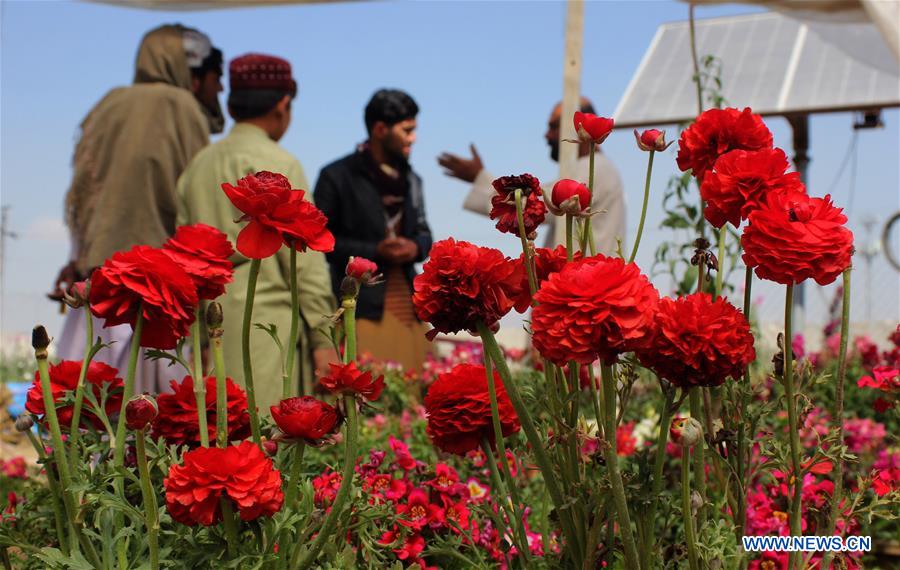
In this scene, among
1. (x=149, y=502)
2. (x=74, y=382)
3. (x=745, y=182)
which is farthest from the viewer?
(x=74, y=382)

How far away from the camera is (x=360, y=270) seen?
1.13m

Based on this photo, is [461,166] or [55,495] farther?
[461,166]

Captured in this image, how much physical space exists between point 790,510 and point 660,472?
0.84ft

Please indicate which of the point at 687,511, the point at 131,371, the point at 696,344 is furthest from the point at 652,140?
the point at 131,371

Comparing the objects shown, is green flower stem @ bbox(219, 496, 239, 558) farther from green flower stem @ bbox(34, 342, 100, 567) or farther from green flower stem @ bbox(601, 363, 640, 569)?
green flower stem @ bbox(601, 363, 640, 569)

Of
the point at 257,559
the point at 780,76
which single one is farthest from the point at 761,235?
the point at 780,76

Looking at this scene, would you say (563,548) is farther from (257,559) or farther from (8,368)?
(8,368)

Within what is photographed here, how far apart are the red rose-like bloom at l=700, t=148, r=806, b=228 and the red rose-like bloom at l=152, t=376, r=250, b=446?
2.09ft

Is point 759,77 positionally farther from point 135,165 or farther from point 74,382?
point 74,382

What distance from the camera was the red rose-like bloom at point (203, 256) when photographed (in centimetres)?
114

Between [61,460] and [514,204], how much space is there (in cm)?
59

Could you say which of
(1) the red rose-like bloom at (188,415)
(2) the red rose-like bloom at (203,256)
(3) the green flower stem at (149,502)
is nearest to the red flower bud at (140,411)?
(3) the green flower stem at (149,502)

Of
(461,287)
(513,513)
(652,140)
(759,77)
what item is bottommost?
(513,513)

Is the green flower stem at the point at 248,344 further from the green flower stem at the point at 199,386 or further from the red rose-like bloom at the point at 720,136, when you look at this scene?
the red rose-like bloom at the point at 720,136
